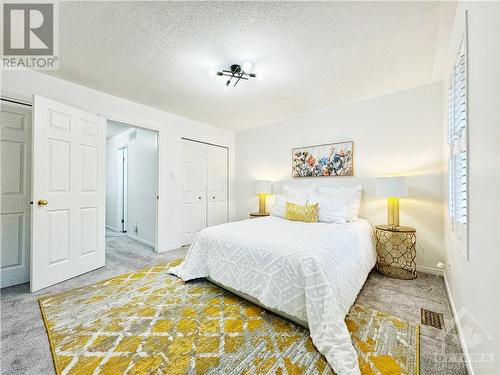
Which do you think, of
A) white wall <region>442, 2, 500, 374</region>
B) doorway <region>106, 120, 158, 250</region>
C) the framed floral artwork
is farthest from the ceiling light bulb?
doorway <region>106, 120, 158, 250</region>

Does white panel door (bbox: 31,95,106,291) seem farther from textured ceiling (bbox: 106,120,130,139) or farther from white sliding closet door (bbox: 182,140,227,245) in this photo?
textured ceiling (bbox: 106,120,130,139)

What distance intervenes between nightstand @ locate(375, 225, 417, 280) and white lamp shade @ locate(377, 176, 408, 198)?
16.5 inches

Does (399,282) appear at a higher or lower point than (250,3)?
lower

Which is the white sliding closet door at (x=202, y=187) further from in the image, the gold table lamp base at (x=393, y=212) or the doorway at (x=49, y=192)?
the gold table lamp base at (x=393, y=212)

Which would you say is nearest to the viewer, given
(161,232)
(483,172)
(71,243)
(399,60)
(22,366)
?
(483,172)

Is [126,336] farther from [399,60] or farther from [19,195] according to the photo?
[399,60]

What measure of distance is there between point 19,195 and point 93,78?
163 centimetres

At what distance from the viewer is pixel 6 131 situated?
2.41 m

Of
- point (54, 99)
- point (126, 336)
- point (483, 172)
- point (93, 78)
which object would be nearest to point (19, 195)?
point (54, 99)

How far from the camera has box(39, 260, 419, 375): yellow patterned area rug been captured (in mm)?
1303

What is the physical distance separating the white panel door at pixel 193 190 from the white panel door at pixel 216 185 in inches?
5.3

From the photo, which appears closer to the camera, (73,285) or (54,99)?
(73,285)

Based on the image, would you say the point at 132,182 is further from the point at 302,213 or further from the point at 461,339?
the point at 461,339

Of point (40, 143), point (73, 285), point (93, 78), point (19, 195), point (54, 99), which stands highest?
point (93, 78)
